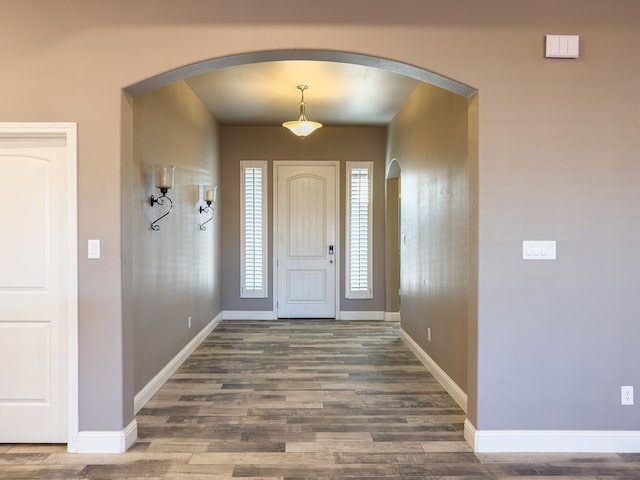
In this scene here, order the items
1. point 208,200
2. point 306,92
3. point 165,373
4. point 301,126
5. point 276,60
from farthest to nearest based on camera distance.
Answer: point 208,200 → point 306,92 → point 301,126 → point 165,373 → point 276,60

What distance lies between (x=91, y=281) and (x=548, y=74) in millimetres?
3097

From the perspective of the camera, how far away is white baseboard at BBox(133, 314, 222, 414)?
3283 mm

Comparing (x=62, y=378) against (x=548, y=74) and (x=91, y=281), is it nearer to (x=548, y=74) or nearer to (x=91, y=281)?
(x=91, y=281)

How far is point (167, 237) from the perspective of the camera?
394 cm

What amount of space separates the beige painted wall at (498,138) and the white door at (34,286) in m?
0.18

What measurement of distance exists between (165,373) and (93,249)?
173 centimetres

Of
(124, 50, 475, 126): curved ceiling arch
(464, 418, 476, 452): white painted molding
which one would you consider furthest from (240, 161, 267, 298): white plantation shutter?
(464, 418, 476, 452): white painted molding

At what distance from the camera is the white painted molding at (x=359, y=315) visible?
6648 millimetres

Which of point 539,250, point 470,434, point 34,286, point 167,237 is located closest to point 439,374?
point 470,434

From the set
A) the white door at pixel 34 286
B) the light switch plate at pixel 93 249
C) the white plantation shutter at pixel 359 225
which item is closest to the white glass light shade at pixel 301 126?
the white plantation shutter at pixel 359 225

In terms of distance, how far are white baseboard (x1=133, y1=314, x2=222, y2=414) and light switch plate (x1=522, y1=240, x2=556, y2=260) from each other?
2.86 m

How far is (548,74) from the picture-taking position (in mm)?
2629

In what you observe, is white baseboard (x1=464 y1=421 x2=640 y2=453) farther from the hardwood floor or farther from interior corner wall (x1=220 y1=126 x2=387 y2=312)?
interior corner wall (x1=220 y1=126 x2=387 y2=312)

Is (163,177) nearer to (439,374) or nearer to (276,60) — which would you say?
(276,60)
